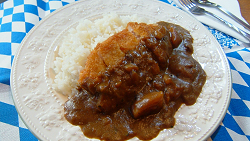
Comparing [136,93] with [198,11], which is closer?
[136,93]

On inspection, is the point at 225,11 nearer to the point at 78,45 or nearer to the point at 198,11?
the point at 198,11

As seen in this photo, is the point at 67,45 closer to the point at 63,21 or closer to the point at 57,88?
the point at 63,21

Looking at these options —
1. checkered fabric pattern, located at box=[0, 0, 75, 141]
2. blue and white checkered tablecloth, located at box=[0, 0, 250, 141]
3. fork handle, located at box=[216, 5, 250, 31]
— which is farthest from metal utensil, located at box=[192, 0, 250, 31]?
checkered fabric pattern, located at box=[0, 0, 75, 141]

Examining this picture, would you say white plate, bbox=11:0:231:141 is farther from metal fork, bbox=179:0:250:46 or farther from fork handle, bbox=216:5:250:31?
fork handle, bbox=216:5:250:31

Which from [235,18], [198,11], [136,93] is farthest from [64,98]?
[235,18]

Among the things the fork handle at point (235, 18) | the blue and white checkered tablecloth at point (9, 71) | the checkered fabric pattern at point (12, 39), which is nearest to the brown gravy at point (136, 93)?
the blue and white checkered tablecloth at point (9, 71)

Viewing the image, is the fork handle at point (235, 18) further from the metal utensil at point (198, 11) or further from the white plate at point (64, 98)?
the white plate at point (64, 98)
